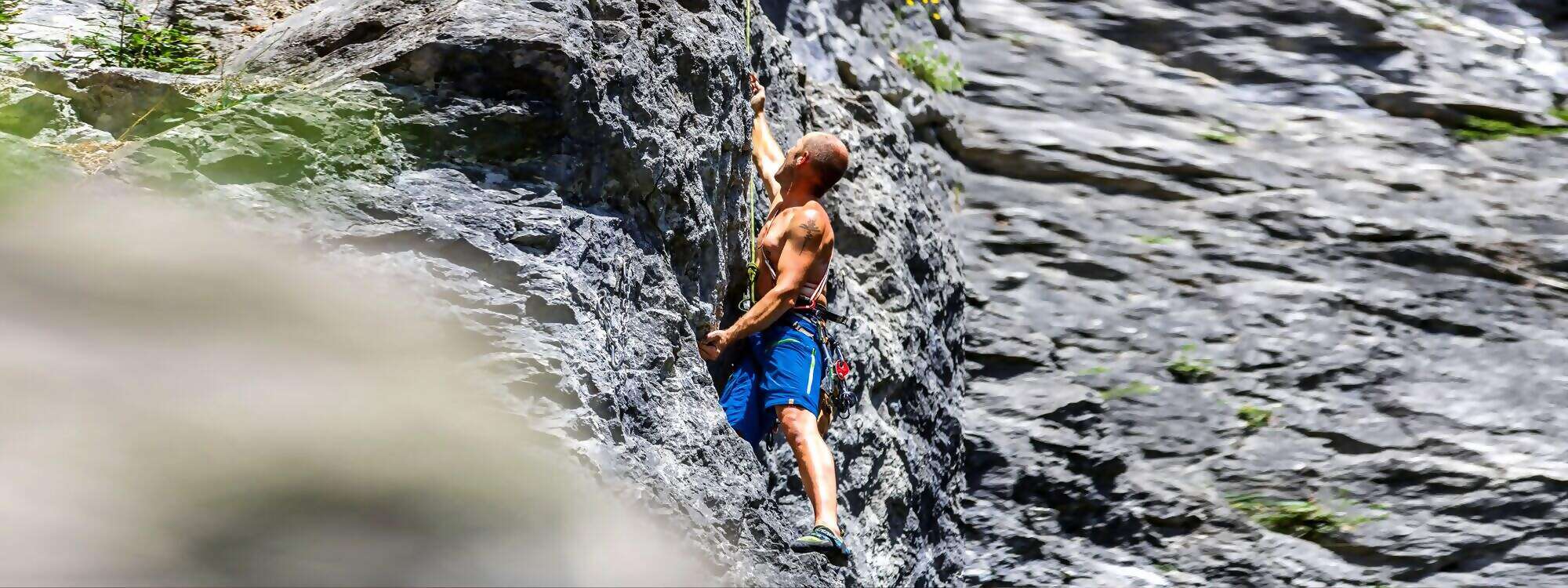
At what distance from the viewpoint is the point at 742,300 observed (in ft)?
18.1

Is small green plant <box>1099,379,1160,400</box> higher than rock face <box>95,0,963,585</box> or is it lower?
lower

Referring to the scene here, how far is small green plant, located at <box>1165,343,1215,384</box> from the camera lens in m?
7.75

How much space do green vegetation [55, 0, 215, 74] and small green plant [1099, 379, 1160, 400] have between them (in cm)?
506

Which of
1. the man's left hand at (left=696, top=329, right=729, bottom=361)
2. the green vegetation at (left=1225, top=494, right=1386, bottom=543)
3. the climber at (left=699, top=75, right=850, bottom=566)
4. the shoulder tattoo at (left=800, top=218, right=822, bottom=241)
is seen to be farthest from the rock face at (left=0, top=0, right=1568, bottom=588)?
the shoulder tattoo at (left=800, top=218, right=822, bottom=241)

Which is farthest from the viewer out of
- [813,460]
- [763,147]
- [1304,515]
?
[1304,515]

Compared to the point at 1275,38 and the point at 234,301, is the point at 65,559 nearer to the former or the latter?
the point at 234,301

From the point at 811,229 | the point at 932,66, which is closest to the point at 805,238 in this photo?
the point at 811,229

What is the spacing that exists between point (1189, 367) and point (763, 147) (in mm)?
3241

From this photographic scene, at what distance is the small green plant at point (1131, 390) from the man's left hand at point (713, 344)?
11.5 feet

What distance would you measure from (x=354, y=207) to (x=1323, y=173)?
6.53 meters

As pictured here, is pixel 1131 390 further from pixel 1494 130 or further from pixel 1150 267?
pixel 1494 130

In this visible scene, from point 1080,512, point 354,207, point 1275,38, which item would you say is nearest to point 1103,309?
point 1080,512

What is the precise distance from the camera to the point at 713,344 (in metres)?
4.82

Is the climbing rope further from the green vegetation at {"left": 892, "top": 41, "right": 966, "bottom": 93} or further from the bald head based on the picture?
the green vegetation at {"left": 892, "top": 41, "right": 966, "bottom": 93}
